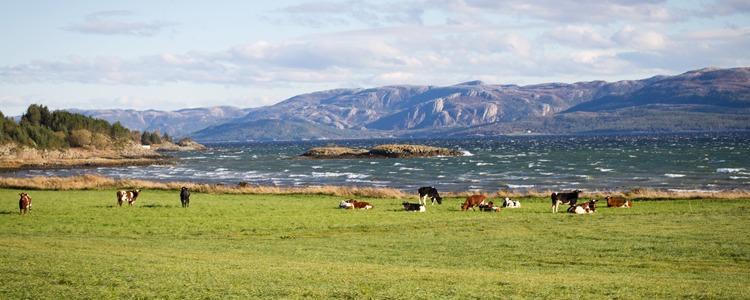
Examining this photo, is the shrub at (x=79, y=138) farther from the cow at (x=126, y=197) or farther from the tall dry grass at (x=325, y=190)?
the cow at (x=126, y=197)

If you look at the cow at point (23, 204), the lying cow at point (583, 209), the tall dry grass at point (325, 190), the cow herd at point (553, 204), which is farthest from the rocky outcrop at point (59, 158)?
the lying cow at point (583, 209)

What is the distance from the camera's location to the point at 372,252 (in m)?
27.8

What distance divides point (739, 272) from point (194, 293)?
15584 mm

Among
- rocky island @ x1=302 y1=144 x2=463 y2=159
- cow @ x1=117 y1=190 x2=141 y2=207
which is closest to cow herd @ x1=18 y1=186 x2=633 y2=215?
cow @ x1=117 y1=190 x2=141 y2=207

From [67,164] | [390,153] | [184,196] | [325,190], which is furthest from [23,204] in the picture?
[390,153]

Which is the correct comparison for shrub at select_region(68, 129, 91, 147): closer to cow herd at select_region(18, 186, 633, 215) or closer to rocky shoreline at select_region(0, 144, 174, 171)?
rocky shoreline at select_region(0, 144, 174, 171)

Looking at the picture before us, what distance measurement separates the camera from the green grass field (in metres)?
19.1

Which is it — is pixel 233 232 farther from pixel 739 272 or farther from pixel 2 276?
pixel 739 272

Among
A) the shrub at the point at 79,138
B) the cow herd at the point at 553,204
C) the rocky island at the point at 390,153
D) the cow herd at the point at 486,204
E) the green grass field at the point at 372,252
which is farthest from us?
the shrub at the point at 79,138

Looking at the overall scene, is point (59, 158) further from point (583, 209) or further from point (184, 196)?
point (583, 209)

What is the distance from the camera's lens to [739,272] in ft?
74.1

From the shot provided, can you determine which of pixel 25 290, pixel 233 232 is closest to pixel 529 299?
pixel 25 290

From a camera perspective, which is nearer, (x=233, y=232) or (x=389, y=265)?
(x=389, y=265)

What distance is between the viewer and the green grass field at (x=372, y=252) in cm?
1912
